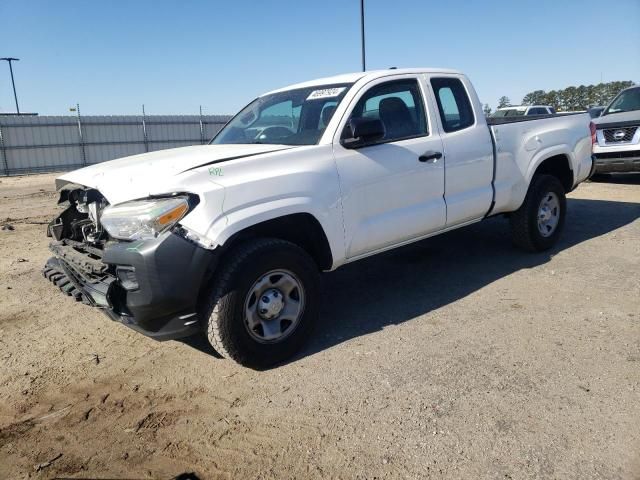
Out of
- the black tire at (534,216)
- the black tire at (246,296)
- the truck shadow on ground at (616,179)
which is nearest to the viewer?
the black tire at (246,296)

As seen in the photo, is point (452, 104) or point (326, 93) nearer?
point (326, 93)

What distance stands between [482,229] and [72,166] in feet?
68.0

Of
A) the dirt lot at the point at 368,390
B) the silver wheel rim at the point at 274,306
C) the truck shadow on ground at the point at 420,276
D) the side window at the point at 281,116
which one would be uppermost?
the side window at the point at 281,116

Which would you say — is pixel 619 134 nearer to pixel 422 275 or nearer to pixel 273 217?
pixel 422 275

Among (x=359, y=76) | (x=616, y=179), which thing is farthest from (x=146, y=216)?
(x=616, y=179)

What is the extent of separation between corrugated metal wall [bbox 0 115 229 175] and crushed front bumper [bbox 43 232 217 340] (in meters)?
21.5

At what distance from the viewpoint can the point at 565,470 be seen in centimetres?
235

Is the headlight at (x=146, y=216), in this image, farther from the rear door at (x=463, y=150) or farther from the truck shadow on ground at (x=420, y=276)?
the rear door at (x=463, y=150)

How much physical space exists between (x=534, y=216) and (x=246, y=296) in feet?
11.9

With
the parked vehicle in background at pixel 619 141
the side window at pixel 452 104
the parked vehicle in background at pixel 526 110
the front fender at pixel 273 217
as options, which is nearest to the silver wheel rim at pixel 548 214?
the side window at pixel 452 104

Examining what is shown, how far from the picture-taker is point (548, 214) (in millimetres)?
5727

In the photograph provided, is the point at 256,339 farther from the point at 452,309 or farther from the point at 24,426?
the point at 452,309

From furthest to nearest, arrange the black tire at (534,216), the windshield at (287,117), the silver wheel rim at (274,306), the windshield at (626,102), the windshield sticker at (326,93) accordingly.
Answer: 1. the windshield at (626,102)
2. the black tire at (534,216)
3. the windshield sticker at (326,93)
4. the windshield at (287,117)
5. the silver wheel rim at (274,306)

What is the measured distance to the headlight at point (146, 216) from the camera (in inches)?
117
